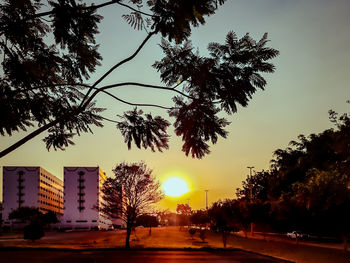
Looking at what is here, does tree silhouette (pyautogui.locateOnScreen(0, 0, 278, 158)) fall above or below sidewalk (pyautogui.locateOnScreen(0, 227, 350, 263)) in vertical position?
above

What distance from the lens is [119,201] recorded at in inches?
1532

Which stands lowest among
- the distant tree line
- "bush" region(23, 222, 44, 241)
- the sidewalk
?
the sidewalk

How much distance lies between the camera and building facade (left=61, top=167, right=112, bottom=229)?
128 meters

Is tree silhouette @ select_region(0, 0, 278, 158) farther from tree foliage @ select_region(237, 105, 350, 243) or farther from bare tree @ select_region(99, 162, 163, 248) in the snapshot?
bare tree @ select_region(99, 162, 163, 248)

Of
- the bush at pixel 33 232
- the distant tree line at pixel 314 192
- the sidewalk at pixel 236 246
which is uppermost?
the distant tree line at pixel 314 192

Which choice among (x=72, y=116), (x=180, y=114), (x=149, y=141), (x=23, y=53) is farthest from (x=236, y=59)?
(x=23, y=53)

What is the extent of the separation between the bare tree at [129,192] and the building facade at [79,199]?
89.5 metres

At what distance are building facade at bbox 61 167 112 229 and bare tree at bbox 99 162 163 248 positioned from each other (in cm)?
8951

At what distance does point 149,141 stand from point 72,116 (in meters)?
1.10

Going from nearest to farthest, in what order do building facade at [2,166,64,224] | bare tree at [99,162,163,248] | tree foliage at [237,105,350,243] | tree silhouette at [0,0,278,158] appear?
tree silhouette at [0,0,278,158]
tree foliage at [237,105,350,243]
bare tree at [99,162,163,248]
building facade at [2,166,64,224]

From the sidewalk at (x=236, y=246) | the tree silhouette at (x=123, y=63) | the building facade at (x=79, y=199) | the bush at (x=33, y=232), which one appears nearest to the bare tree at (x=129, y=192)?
the sidewalk at (x=236, y=246)

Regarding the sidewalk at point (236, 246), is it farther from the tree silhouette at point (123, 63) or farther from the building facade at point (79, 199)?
the building facade at point (79, 199)

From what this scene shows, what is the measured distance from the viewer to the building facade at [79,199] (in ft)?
418

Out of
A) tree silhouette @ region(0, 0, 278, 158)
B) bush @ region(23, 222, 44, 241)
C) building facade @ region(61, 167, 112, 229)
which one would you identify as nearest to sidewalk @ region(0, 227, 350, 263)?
bush @ region(23, 222, 44, 241)
